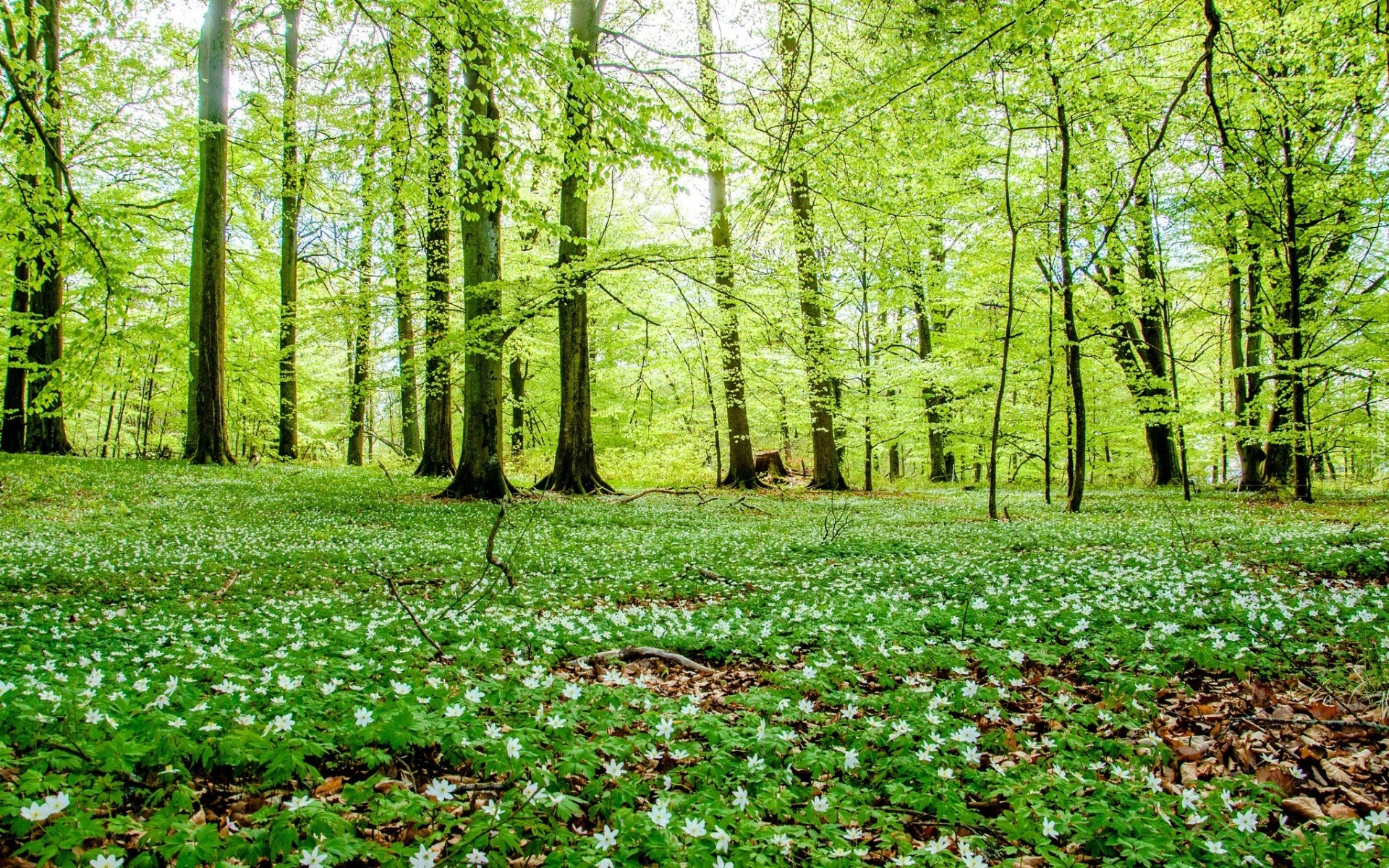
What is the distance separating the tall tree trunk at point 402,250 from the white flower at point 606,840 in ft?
25.1

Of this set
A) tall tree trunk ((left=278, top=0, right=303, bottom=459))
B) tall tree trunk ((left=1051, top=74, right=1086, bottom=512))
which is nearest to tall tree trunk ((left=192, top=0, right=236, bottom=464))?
tall tree trunk ((left=278, top=0, right=303, bottom=459))

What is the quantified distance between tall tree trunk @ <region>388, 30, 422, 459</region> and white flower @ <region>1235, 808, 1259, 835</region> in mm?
8680

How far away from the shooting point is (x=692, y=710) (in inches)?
128

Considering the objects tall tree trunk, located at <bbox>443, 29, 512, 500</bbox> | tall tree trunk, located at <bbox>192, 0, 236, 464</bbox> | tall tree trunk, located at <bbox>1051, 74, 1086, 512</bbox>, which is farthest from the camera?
tall tree trunk, located at <bbox>192, 0, 236, 464</bbox>

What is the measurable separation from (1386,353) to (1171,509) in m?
4.36

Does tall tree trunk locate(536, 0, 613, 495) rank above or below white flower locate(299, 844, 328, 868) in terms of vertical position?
above

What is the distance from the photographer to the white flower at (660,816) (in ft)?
7.27

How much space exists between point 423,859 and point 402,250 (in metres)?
18.8

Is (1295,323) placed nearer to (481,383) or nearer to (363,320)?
(481,383)

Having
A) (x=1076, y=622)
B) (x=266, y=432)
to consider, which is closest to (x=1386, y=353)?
(x=1076, y=622)

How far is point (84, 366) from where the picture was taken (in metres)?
6.80

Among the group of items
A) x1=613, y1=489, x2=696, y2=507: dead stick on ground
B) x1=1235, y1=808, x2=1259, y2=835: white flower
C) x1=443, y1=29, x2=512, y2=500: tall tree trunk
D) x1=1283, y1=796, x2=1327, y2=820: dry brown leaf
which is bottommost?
x1=1283, y1=796, x2=1327, y2=820: dry brown leaf

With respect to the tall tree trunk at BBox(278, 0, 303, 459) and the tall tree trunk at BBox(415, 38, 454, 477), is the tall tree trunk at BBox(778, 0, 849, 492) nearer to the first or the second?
the tall tree trunk at BBox(415, 38, 454, 477)

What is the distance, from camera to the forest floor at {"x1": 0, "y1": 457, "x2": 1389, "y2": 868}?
2.23 metres
